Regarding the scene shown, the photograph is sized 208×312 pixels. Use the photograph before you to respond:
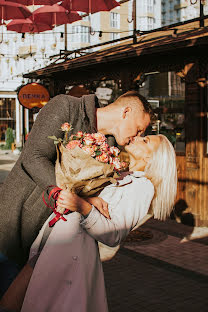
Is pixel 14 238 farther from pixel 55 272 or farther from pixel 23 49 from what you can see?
pixel 23 49

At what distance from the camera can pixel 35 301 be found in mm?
2486

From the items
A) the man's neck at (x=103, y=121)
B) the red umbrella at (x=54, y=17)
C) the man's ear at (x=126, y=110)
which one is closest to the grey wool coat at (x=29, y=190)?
the man's neck at (x=103, y=121)

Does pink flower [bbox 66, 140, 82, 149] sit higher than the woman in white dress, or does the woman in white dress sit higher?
pink flower [bbox 66, 140, 82, 149]

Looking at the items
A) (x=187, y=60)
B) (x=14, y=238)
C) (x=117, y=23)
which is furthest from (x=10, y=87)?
(x=14, y=238)

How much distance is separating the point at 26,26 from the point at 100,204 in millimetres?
12850

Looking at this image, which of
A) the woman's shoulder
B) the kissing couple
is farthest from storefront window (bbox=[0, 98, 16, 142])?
the woman's shoulder

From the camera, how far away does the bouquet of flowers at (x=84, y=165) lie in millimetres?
2434

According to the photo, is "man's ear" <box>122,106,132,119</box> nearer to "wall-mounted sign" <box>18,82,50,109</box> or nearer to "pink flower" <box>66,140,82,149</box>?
"pink flower" <box>66,140,82,149</box>

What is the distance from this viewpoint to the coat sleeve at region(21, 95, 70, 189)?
2.66 metres

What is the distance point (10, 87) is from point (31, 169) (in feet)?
148

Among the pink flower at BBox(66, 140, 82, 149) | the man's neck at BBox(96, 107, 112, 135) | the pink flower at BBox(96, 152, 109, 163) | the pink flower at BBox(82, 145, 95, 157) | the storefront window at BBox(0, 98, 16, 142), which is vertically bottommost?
the pink flower at BBox(96, 152, 109, 163)

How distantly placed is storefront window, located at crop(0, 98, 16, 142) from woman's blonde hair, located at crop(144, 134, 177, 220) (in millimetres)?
46472

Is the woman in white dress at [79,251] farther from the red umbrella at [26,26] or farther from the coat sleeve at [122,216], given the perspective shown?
the red umbrella at [26,26]

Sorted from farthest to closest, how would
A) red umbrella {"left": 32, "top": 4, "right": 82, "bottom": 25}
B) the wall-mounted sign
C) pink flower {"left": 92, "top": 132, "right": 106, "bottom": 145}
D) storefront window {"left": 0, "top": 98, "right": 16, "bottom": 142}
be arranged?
storefront window {"left": 0, "top": 98, "right": 16, "bottom": 142} → the wall-mounted sign → red umbrella {"left": 32, "top": 4, "right": 82, "bottom": 25} → pink flower {"left": 92, "top": 132, "right": 106, "bottom": 145}
